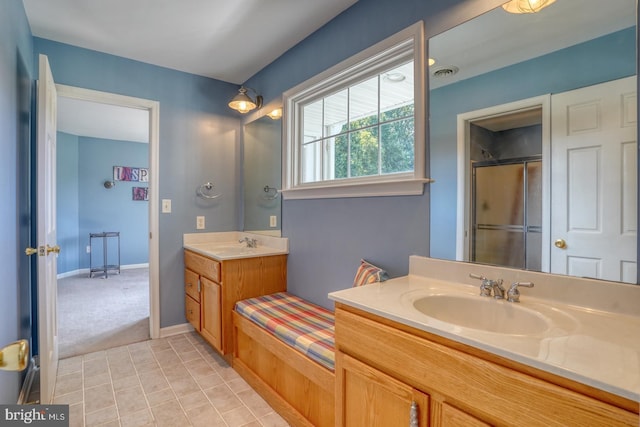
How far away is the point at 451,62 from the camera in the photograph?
149 centimetres

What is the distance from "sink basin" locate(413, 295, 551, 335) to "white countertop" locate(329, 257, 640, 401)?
0.02 meters

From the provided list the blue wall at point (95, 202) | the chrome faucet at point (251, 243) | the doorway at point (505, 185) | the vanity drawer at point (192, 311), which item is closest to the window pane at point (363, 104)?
the doorway at point (505, 185)

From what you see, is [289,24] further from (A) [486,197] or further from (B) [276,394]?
(B) [276,394]

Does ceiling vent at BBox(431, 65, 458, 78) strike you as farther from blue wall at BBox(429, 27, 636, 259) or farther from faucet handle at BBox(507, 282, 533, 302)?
faucet handle at BBox(507, 282, 533, 302)

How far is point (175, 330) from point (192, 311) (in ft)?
1.04

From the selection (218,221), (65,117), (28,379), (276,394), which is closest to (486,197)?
(276,394)

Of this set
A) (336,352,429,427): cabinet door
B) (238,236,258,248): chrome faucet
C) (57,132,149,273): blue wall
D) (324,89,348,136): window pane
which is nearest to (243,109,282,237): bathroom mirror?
(238,236,258,248): chrome faucet

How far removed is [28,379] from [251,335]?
1504 mm

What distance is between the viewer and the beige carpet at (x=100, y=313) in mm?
2740

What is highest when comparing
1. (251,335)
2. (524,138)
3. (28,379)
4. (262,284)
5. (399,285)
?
(524,138)

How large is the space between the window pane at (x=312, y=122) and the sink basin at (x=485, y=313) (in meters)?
1.55

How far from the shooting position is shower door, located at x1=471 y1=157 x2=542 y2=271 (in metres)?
1.23

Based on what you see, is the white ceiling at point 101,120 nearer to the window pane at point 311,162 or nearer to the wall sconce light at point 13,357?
the window pane at point 311,162

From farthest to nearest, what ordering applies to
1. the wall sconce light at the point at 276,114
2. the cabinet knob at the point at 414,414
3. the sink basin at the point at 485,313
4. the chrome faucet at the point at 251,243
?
the chrome faucet at the point at 251,243
the wall sconce light at the point at 276,114
the sink basin at the point at 485,313
the cabinet knob at the point at 414,414
